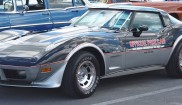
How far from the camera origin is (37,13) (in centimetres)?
965

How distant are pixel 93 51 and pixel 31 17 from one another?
133 inches

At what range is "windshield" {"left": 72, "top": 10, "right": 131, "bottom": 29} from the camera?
23.5ft

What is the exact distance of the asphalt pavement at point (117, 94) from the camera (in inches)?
244

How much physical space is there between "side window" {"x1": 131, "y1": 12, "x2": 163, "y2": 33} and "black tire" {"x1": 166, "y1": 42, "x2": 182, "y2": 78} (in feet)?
1.81

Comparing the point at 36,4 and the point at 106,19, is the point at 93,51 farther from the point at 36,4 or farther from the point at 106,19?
the point at 36,4

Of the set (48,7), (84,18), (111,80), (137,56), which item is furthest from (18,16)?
(137,56)

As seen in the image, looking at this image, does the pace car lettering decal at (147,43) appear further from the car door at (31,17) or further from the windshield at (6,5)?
the windshield at (6,5)

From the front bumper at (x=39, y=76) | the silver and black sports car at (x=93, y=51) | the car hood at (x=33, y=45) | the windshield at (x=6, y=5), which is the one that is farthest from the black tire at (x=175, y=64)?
the windshield at (x=6, y=5)

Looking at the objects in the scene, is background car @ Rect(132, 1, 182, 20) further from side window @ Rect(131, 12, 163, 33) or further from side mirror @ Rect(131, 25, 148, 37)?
side mirror @ Rect(131, 25, 148, 37)

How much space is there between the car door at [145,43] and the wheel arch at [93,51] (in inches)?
20.0

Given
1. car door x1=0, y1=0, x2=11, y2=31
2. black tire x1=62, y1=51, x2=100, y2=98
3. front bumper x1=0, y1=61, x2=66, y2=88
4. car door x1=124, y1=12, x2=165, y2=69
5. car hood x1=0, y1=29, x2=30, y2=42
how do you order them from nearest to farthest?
front bumper x1=0, y1=61, x2=66, y2=88 → black tire x1=62, y1=51, x2=100, y2=98 → car door x1=124, y1=12, x2=165, y2=69 → car hood x1=0, y1=29, x2=30, y2=42 → car door x1=0, y1=0, x2=11, y2=31

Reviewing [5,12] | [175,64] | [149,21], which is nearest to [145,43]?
[149,21]

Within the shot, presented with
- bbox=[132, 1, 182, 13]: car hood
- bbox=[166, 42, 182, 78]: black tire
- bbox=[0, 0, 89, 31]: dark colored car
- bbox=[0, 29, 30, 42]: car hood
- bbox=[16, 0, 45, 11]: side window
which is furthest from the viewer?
bbox=[132, 1, 182, 13]: car hood

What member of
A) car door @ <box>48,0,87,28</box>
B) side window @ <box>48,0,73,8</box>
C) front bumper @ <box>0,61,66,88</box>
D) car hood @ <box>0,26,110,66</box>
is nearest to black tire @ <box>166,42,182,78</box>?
car hood @ <box>0,26,110,66</box>
